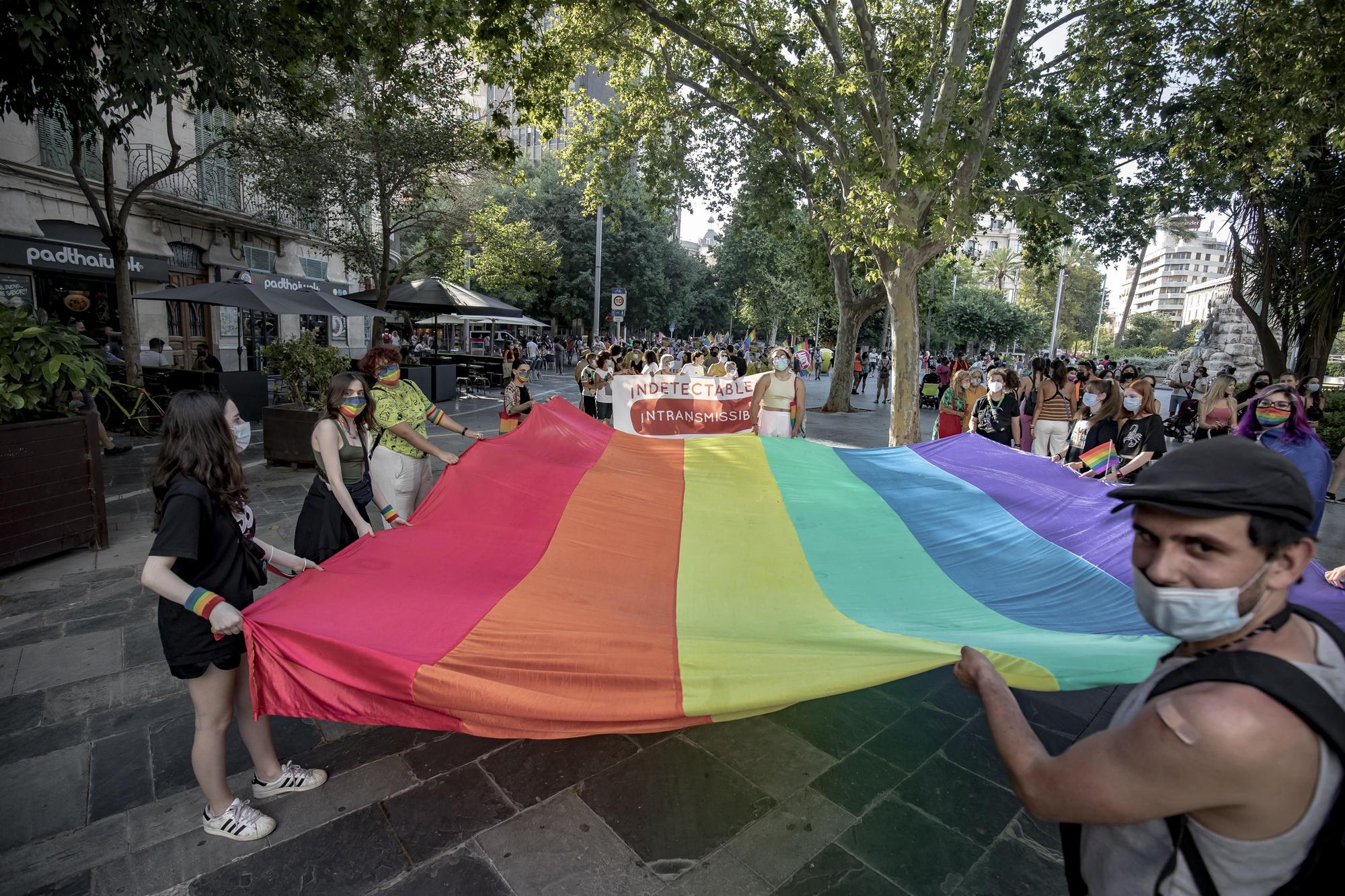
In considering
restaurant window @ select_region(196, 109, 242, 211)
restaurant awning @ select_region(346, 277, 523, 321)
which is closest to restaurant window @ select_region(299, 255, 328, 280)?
restaurant window @ select_region(196, 109, 242, 211)

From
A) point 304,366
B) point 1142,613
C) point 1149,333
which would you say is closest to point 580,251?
point 304,366

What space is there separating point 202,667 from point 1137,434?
7384mm

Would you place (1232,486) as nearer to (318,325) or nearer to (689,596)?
(689,596)

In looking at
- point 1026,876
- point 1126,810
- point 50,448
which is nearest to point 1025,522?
point 1026,876

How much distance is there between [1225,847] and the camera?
1160mm

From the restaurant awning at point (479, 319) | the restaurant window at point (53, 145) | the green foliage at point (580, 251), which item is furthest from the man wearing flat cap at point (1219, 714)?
the green foliage at point (580, 251)

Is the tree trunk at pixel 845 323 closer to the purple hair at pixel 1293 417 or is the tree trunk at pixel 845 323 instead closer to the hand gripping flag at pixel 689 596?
the purple hair at pixel 1293 417

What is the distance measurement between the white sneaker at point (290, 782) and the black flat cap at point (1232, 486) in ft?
11.7

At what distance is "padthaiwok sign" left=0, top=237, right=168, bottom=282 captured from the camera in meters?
11.4

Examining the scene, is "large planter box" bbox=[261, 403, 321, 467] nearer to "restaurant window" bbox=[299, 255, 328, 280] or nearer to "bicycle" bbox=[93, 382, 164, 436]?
"bicycle" bbox=[93, 382, 164, 436]

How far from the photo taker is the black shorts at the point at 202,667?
267 cm

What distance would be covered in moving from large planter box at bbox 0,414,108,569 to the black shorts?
4.58m

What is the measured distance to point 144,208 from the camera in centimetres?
1650

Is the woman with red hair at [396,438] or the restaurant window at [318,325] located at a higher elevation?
the restaurant window at [318,325]
